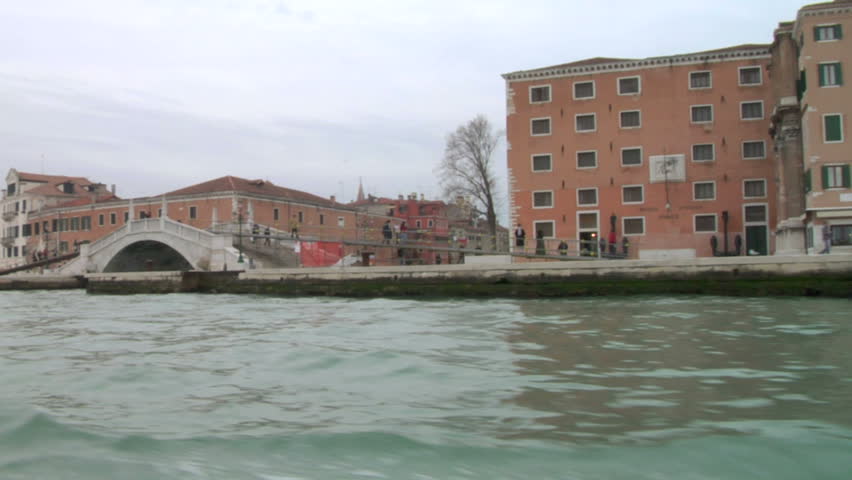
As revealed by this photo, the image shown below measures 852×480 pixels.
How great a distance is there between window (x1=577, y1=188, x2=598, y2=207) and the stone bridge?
12.5 m

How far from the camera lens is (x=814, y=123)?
19.5 metres

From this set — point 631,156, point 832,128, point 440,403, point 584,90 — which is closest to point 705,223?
point 631,156

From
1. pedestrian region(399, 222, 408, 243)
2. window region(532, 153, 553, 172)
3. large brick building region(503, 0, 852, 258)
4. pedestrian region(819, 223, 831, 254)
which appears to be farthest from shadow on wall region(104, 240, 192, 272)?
pedestrian region(819, 223, 831, 254)

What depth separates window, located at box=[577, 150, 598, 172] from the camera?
27000 millimetres

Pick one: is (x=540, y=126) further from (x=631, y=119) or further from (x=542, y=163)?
(x=631, y=119)

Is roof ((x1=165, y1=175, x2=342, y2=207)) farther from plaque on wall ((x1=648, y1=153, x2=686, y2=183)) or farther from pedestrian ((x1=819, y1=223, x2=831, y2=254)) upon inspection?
pedestrian ((x1=819, y1=223, x2=831, y2=254))

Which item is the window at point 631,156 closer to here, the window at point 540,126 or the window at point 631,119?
the window at point 631,119

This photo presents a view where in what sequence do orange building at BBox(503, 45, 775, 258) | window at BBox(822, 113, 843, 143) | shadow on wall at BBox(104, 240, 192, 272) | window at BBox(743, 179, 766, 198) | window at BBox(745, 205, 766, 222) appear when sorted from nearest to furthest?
window at BBox(822, 113, 843, 143)
window at BBox(745, 205, 766, 222)
window at BBox(743, 179, 766, 198)
orange building at BBox(503, 45, 775, 258)
shadow on wall at BBox(104, 240, 192, 272)

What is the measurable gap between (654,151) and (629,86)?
8.40ft

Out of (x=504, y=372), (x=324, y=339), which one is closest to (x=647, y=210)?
(x=324, y=339)

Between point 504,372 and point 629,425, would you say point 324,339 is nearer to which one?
point 504,372

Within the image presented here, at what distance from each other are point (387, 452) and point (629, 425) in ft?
3.90

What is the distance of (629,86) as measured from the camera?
26.6 meters

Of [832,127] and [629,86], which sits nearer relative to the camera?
[832,127]
